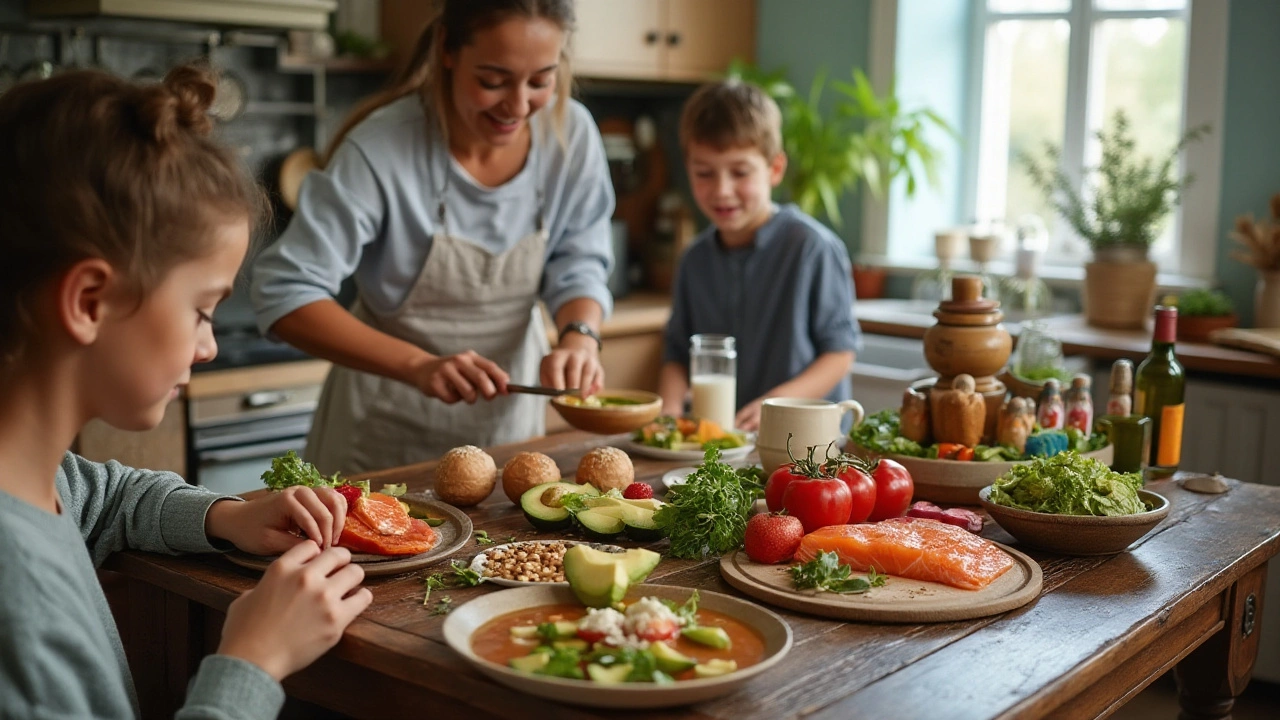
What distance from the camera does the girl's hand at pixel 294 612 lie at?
49.1 inches

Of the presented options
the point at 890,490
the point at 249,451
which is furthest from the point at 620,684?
the point at 249,451

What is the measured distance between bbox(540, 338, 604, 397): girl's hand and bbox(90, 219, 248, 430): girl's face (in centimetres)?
115

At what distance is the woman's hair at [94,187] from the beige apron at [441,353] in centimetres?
138

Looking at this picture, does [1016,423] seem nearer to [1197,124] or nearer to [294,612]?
[294,612]

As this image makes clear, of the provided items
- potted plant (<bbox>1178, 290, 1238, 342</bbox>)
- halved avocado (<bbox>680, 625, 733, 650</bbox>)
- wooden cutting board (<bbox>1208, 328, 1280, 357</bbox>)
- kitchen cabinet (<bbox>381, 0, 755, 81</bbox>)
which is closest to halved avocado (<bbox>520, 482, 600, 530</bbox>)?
halved avocado (<bbox>680, 625, 733, 650</bbox>)

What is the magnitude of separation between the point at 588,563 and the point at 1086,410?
113 cm

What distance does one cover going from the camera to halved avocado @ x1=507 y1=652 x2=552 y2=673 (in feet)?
3.96

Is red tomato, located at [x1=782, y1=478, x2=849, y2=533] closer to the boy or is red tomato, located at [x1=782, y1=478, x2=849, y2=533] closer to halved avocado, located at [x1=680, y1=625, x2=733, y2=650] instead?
halved avocado, located at [x1=680, y1=625, x2=733, y2=650]

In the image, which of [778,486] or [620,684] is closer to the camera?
[620,684]

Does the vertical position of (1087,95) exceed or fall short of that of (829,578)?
it exceeds it

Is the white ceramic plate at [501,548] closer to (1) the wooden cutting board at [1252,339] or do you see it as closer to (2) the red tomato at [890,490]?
(2) the red tomato at [890,490]

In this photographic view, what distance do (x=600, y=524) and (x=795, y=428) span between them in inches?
16.8

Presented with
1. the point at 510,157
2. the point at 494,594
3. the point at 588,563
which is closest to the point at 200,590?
the point at 494,594

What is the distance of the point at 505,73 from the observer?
236 centimetres
